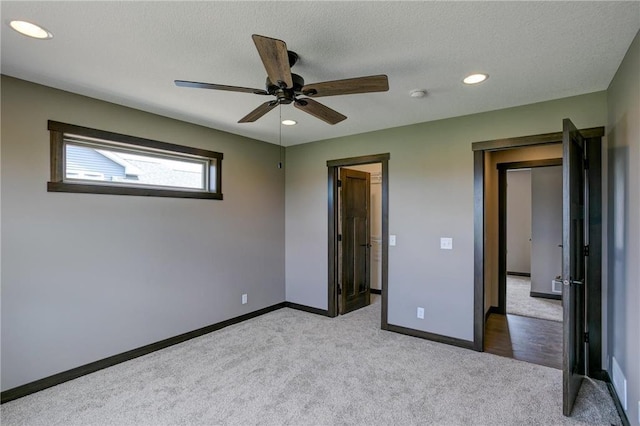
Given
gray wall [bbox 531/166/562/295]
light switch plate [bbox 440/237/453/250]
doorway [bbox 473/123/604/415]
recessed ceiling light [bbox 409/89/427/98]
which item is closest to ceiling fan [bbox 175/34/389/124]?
recessed ceiling light [bbox 409/89/427/98]

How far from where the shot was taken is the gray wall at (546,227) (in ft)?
18.4

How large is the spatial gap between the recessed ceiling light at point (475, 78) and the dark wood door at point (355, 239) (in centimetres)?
236

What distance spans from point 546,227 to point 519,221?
2.23 m

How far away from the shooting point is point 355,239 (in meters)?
5.08

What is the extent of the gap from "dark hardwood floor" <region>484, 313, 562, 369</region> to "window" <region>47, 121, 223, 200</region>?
3.74 meters

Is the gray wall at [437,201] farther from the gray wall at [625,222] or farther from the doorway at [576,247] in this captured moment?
the gray wall at [625,222]

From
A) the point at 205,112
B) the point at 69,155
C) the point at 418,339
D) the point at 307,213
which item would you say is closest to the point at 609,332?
the point at 418,339

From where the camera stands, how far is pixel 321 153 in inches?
189

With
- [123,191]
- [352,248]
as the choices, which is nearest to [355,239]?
[352,248]

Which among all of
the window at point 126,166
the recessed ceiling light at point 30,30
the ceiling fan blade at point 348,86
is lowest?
the window at point 126,166

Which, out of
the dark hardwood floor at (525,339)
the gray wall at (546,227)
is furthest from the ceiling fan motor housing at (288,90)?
the gray wall at (546,227)

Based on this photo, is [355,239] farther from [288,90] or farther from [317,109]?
[288,90]

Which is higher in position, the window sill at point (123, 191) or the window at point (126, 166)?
the window at point (126, 166)

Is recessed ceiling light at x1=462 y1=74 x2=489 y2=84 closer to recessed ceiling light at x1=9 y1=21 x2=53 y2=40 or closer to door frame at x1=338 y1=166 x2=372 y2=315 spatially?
door frame at x1=338 y1=166 x2=372 y2=315
